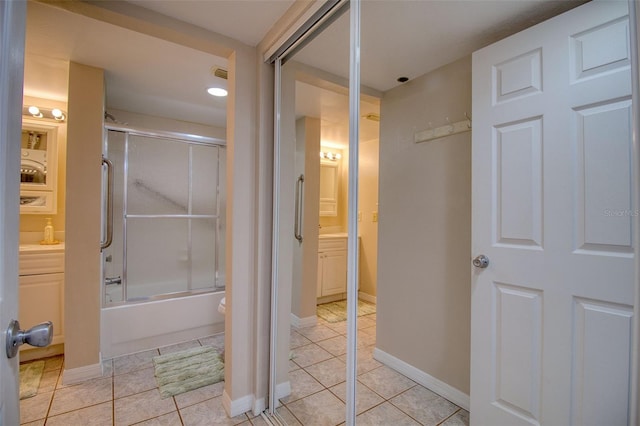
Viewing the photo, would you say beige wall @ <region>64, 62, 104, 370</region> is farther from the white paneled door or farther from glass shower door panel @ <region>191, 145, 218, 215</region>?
the white paneled door

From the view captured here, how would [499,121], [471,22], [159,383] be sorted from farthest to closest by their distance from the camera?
[159,383]
[471,22]
[499,121]

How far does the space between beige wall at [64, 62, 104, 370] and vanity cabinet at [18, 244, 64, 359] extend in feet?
1.56

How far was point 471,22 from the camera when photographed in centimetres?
133

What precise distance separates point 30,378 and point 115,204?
154 cm

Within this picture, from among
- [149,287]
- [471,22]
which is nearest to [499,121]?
[471,22]

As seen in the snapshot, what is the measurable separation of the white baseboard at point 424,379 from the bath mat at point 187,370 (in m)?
1.22

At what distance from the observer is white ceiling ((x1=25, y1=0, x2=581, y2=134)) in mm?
1300

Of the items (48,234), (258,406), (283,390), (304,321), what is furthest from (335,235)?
(48,234)

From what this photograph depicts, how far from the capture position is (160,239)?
326 cm

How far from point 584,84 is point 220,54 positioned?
1.80 metres

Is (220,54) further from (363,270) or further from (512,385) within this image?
(512,385)

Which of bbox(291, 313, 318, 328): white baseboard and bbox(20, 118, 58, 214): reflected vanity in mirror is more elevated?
bbox(20, 118, 58, 214): reflected vanity in mirror

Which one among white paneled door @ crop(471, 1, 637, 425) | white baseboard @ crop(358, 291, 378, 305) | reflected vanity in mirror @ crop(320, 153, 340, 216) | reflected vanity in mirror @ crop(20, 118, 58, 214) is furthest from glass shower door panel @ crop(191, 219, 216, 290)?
white paneled door @ crop(471, 1, 637, 425)

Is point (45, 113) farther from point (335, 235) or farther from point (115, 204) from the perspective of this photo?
point (335, 235)
